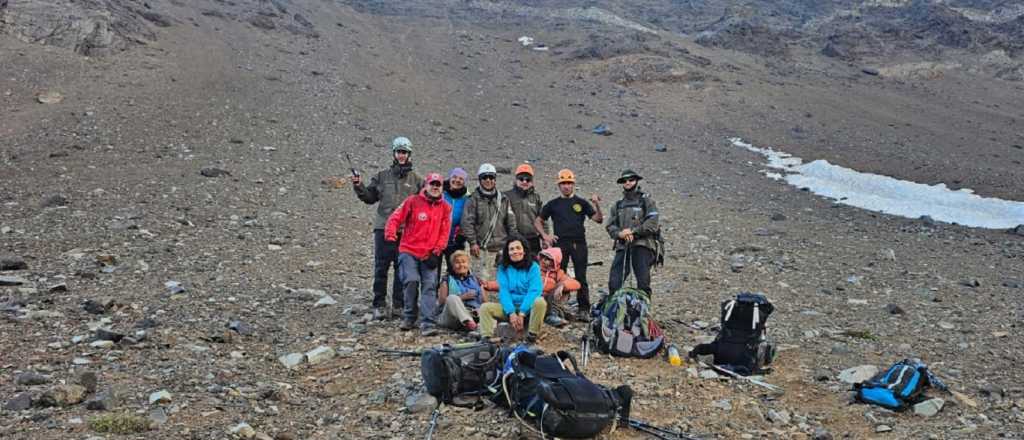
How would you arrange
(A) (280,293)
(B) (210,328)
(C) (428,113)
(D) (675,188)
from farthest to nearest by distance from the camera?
(C) (428,113) < (D) (675,188) < (A) (280,293) < (B) (210,328)

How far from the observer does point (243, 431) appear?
562 cm

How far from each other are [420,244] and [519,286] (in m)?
1.15

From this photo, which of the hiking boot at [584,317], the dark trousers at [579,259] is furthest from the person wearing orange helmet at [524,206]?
the hiking boot at [584,317]

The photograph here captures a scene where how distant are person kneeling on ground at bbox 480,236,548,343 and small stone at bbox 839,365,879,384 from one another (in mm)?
2924

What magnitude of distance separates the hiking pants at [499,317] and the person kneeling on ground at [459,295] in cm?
24

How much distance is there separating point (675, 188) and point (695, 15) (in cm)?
4212

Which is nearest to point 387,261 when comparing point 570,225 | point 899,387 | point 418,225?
point 418,225

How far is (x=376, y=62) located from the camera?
34375 millimetres

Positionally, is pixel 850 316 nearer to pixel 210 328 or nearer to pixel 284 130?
pixel 210 328

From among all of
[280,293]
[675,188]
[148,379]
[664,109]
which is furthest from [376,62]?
[148,379]

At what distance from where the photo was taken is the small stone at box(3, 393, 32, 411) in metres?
5.57

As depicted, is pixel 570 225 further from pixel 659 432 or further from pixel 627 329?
pixel 659 432

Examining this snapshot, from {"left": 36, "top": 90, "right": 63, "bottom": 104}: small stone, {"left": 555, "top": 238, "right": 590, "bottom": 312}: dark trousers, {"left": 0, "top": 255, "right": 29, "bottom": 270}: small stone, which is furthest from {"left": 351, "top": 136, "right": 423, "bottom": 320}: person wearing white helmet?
{"left": 36, "top": 90, "right": 63, "bottom": 104}: small stone

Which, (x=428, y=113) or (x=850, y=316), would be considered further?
(x=428, y=113)
